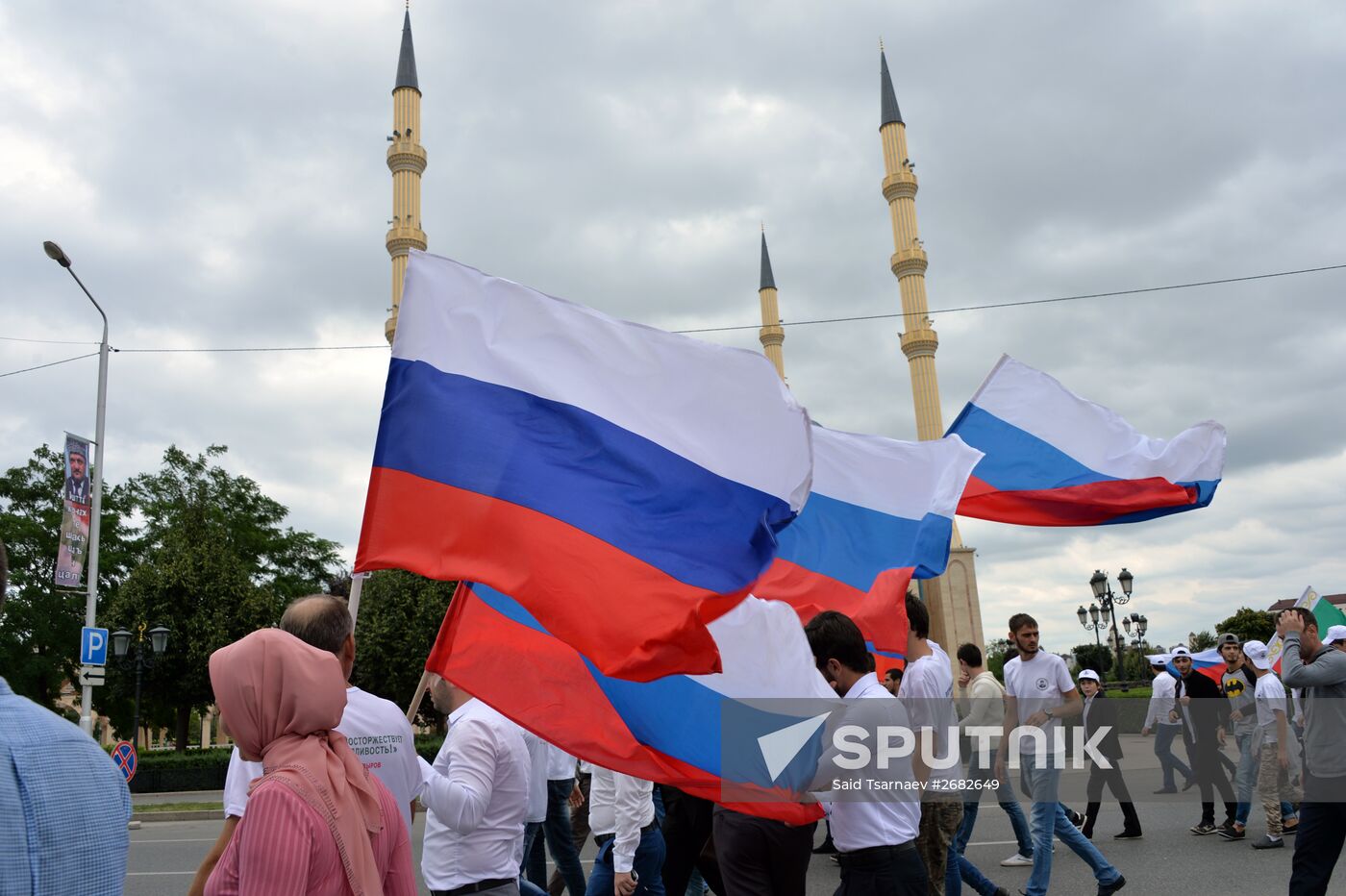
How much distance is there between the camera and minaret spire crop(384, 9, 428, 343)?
1476 inches

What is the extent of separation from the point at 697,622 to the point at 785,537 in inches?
120

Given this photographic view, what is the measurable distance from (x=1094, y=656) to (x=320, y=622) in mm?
29398

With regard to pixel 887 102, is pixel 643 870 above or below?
below

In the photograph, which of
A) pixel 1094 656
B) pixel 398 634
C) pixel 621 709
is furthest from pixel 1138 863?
pixel 398 634

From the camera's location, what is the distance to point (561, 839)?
7.22m

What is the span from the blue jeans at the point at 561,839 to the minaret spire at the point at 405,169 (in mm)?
30976

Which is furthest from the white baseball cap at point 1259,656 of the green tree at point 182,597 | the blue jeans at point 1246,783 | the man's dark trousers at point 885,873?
the green tree at point 182,597

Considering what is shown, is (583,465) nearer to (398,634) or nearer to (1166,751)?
(1166,751)

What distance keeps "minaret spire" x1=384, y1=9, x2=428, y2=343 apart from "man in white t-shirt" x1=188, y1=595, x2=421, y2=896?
34168mm

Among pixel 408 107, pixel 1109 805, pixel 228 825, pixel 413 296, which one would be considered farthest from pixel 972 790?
pixel 408 107

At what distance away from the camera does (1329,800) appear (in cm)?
579

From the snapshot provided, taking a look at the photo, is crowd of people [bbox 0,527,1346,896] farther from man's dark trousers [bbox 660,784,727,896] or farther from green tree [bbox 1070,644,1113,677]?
green tree [bbox 1070,644,1113,677]

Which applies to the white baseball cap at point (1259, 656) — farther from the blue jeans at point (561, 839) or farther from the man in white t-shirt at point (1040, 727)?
the blue jeans at point (561, 839)

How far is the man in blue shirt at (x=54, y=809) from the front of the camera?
1.80 meters
